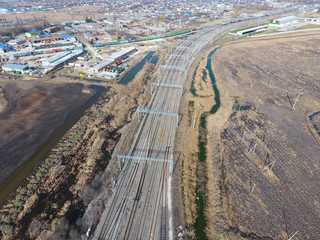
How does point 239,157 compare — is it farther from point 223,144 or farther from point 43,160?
point 43,160

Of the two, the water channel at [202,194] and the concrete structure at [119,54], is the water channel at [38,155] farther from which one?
the concrete structure at [119,54]

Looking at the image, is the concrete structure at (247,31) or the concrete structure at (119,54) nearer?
the concrete structure at (119,54)

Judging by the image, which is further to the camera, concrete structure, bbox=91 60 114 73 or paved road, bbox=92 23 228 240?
concrete structure, bbox=91 60 114 73

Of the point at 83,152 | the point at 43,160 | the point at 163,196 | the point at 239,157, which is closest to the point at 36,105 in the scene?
the point at 43,160

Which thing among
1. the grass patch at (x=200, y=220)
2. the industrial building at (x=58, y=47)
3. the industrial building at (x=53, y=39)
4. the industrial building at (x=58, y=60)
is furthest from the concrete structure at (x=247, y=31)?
the grass patch at (x=200, y=220)

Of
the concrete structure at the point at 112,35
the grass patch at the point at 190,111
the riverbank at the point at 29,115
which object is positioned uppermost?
the concrete structure at the point at 112,35

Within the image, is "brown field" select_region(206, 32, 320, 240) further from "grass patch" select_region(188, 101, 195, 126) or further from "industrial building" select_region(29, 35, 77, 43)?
"industrial building" select_region(29, 35, 77, 43)

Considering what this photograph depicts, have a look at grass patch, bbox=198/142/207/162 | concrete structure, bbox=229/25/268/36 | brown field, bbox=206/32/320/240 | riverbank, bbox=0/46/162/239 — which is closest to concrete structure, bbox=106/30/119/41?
brown field, bbox=206/32/320/240

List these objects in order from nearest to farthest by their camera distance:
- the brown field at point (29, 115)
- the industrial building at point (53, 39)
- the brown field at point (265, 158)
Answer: the brown field at point (265, 158) → the brown field at point (29, 115) → the industrial building at point (53, 39)
